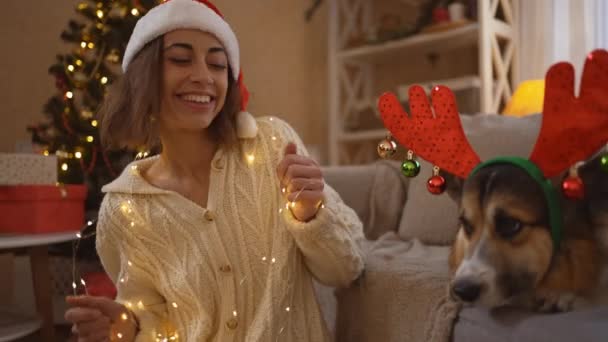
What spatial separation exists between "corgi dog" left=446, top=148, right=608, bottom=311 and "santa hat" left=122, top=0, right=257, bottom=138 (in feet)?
1.72

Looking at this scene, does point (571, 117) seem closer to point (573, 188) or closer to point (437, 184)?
point (573, 188)

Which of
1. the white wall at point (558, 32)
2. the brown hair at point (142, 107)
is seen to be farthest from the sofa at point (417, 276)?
the white wall at point (558, 32)

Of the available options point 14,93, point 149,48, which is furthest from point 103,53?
point 149,48

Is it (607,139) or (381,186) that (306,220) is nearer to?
(607,139)

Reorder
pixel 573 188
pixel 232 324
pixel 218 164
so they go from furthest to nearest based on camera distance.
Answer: pixel 218 164
pixel 232 324
pixel 573 188

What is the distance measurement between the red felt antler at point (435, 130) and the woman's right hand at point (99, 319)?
24.2 inches

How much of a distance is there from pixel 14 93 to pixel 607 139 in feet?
7.84

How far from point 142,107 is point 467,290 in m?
0.68

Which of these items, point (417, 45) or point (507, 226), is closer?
point (507, 226)

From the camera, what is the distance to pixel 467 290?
69 centimetres

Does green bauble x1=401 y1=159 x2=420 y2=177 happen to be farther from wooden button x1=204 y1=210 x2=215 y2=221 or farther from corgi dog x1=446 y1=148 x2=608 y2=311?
wooden button x1=204 y1=210 x2=215 y2=221

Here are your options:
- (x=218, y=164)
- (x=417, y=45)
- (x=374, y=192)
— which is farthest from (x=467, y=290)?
(x=417, y=45)

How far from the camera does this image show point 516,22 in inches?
92.6

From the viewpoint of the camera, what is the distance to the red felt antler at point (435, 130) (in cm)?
82
